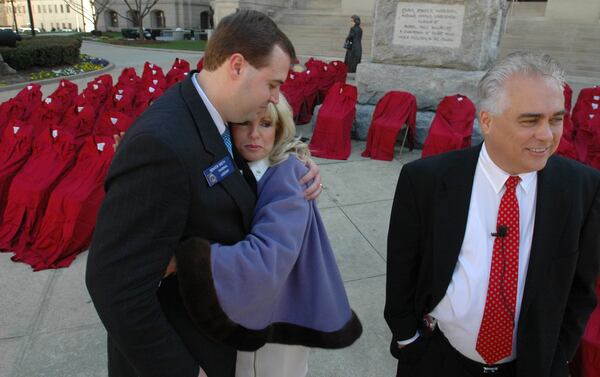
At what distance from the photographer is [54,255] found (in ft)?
12.7

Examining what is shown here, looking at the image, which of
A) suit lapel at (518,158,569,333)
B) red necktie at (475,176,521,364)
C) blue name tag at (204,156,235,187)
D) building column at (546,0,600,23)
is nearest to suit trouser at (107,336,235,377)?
blue name tag at (204,156,235,187)

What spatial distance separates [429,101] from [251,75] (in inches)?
265

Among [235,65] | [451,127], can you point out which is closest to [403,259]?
[235,65]

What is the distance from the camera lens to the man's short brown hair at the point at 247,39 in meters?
1.18

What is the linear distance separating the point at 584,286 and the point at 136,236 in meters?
1.66

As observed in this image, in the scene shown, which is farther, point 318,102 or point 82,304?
point 318,102

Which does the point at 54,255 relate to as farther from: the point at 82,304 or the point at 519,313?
the point at 519,313

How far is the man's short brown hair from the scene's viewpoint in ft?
3.88

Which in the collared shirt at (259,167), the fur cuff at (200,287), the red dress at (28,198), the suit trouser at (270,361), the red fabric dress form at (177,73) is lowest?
the red dress at (28,198)

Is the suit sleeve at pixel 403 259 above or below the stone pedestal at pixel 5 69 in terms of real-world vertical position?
above

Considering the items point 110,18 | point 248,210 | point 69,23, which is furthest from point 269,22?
point 69,23

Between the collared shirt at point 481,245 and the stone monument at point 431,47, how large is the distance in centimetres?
586

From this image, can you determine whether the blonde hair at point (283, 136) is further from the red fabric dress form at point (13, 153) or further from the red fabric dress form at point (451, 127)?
the red fabric dress form at point (451, 127)

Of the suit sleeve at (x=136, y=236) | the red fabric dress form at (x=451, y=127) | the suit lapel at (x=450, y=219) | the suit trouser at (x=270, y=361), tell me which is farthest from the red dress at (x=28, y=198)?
the red fabric dress form at (x=451, y=127)
